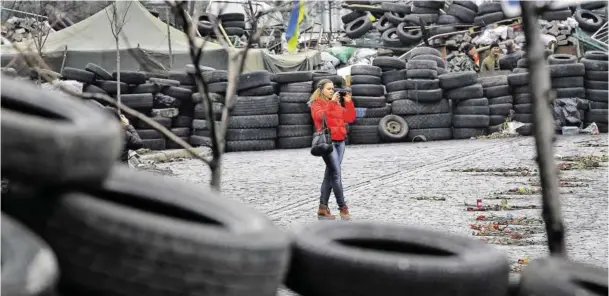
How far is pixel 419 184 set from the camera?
40.0ft

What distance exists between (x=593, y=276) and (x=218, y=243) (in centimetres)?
176

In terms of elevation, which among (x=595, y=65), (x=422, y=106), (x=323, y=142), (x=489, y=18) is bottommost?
(x=323, y=142)

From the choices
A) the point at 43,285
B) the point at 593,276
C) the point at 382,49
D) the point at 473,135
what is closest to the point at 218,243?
the point at 43,285

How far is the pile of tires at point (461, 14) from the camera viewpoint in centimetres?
2970

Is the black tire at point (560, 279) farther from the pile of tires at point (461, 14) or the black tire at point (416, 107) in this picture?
the pile of tires at point (461, 14)

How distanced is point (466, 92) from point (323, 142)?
37.9 ft

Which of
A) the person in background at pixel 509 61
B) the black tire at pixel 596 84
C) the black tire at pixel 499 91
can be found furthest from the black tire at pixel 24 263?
the person in background at pixel 509 61

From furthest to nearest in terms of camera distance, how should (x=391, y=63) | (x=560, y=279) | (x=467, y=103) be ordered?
(x=391, y=63)
(x=467, y=103)
(x=560, y=279)

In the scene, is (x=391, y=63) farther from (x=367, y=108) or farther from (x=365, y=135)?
(x=365, y=135)

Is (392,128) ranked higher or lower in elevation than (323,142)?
lower

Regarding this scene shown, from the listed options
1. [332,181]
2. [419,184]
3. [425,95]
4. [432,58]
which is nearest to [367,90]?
[425,95]

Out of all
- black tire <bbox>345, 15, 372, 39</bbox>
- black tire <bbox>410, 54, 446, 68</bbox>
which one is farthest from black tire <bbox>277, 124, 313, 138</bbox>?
black tire <bbox>345, 15, 372, 39</bbox>

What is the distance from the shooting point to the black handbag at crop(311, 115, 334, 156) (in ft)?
31.0

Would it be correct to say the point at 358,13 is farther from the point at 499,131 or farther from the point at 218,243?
the point at 218,243
